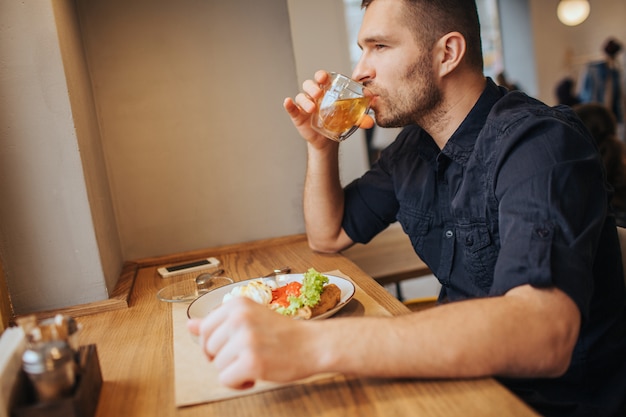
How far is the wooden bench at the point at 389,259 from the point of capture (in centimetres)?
209

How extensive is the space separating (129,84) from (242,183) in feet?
1.68

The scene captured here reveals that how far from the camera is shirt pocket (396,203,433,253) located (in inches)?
58.8

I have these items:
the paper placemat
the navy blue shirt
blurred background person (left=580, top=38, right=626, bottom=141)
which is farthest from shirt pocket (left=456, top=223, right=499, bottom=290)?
blurred background person (left=580, top=38, right=626, bottom=141)

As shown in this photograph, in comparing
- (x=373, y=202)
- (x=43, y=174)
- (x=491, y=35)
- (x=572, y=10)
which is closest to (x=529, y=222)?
(x=373, y=202)

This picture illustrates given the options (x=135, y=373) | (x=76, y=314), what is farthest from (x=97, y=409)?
(x=76, y=314)

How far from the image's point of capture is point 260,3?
1985mm

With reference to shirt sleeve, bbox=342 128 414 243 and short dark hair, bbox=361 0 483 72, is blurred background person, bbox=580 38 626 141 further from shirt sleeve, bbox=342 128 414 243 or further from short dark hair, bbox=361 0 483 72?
short dark hair, bbox=361 0 483 72

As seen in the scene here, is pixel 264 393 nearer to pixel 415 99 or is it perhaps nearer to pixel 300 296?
pixel 300 296

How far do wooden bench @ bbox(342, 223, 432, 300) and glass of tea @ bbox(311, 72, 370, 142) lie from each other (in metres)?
0.80

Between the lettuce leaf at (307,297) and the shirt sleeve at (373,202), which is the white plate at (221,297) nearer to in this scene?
the lettuce leaf at (307,297)

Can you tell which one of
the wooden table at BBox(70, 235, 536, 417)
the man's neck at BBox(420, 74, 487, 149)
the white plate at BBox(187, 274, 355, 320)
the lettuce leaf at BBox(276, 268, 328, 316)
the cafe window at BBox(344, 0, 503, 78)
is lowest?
the wooden table at BBox(70, 235, 536, 417)

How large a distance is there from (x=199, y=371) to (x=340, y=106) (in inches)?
28.6

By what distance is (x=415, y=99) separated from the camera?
1415 millimetres

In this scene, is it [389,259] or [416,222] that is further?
[389,259]
